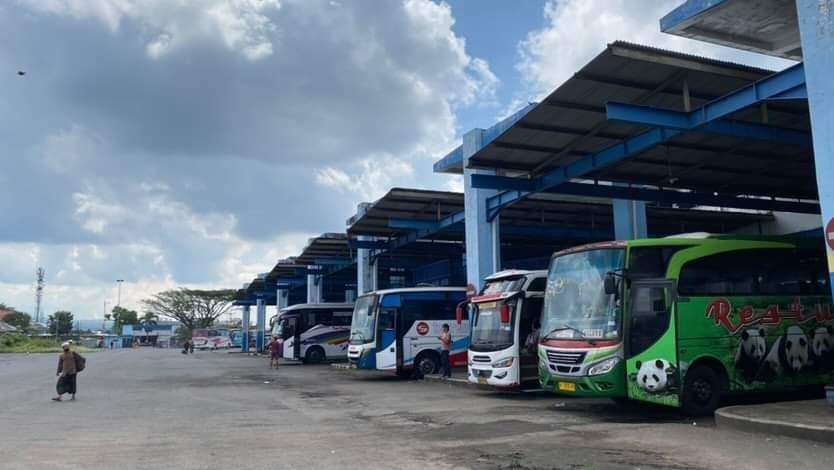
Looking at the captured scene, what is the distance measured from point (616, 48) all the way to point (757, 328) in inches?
213

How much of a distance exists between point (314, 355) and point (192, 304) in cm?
5442

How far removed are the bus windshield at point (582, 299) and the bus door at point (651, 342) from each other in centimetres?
32

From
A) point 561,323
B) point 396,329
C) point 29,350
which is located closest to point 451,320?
point 396,329

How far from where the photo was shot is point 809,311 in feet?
40.8

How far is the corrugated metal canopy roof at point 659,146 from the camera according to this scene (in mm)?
12328

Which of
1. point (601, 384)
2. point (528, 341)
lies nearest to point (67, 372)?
point (528, 341)

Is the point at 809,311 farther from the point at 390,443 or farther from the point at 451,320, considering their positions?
the point at 451,320

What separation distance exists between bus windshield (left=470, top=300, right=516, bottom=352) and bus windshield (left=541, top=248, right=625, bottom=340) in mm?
2228

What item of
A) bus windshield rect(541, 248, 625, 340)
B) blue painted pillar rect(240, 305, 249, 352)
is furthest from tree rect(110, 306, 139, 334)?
bus windshield rect(541, 248, 625, 340)

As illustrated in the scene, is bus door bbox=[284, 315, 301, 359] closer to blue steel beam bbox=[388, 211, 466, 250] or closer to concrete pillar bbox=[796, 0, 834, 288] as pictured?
blue steel beam bbox=[388, 211, 466, 250]

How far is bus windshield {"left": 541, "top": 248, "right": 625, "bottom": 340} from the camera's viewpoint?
10.9 meters

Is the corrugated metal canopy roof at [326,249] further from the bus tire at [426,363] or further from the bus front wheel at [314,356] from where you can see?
the bus tire at [426,363]

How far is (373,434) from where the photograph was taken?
947 cm

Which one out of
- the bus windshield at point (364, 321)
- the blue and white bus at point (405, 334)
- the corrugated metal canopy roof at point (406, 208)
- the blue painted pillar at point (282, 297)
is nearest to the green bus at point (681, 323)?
the blue and white bus at point (405, 334)
